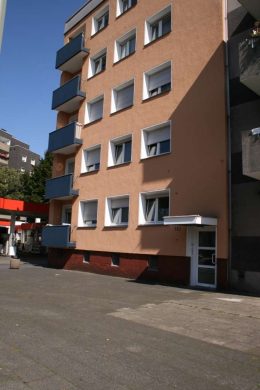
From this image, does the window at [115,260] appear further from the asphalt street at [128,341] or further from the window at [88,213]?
the asphalt street at [128,341]

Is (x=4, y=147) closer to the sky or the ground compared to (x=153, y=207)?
closer to the sky

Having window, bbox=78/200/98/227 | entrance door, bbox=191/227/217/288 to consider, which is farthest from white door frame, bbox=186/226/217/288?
window, bbox=78/200/98/227

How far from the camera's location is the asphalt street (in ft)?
17.1

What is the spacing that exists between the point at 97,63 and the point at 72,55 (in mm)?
1948

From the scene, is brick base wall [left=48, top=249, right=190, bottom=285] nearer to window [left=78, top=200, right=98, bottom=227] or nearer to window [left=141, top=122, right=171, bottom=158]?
window [left=78, top=200, right=98, bottom=227]

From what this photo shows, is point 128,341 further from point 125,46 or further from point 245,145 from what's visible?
point 125,46

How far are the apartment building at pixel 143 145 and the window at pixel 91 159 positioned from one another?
57 mm

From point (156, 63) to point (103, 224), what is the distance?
818 cm

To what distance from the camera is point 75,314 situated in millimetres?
9516

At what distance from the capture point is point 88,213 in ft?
75.8

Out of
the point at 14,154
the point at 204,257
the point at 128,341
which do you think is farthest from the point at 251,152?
the point at 14,154

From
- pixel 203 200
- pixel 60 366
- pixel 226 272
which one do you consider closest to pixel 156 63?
pixel 203 200

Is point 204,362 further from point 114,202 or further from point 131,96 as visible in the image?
point 131,96

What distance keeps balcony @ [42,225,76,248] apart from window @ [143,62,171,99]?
8.60m
